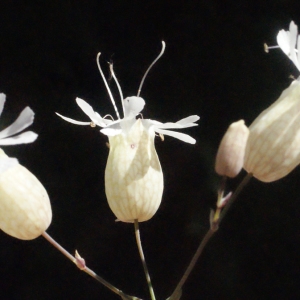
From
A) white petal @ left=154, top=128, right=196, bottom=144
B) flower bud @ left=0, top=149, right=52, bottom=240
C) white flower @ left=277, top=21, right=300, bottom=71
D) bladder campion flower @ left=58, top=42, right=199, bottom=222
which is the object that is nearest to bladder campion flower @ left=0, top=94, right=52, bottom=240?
flower bud @ left=0, top=149, right=52, bottom=240

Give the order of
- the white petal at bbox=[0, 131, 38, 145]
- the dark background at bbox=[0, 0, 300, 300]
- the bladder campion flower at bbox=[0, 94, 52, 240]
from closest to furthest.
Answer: the white petal at bbox=[0, 131, 38, 145], the bladder campion flower at bbox=[0, 94, 52, 240], the dark background at bbox=[0, 0, 300, 300]

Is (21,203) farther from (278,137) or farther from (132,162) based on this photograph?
(278,137)

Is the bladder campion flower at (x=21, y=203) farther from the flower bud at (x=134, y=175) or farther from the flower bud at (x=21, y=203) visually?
the flower bud at (x=134, y=175)

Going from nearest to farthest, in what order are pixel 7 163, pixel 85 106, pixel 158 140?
pixel 7 163, pixel 85 106, pixel 158 140

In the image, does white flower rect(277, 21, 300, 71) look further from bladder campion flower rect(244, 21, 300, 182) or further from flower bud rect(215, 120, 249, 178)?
flower bud rect(215, 120, 249, 178)

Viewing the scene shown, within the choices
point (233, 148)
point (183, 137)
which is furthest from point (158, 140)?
point (233, 148)

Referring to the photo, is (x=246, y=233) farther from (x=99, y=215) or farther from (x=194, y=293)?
(x=99, y=215)

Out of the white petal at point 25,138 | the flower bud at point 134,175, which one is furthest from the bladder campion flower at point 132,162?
the white petal at point 25,138
